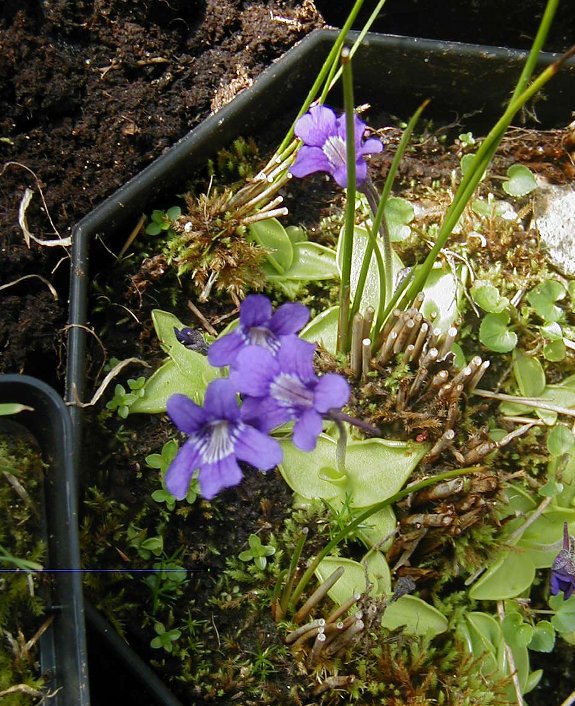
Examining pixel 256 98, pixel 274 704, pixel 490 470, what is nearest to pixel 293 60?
pixel 256 98

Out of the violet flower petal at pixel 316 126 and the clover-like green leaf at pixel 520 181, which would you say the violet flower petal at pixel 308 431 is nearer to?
the violet flower petal at pixel 316 126

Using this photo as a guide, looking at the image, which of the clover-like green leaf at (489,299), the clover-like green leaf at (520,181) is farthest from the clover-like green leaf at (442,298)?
the clover-like green leaf at (520,181)

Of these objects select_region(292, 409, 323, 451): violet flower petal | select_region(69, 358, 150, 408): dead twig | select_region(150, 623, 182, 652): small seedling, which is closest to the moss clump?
select_region(69, 358, 150, 408): dead twig

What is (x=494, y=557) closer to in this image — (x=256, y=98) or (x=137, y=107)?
(x=256, y=98)

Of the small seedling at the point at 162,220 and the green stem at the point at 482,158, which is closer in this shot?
the green stem at the point at 482,158

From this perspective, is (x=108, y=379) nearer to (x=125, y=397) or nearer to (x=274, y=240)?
(x=125, y=397)
